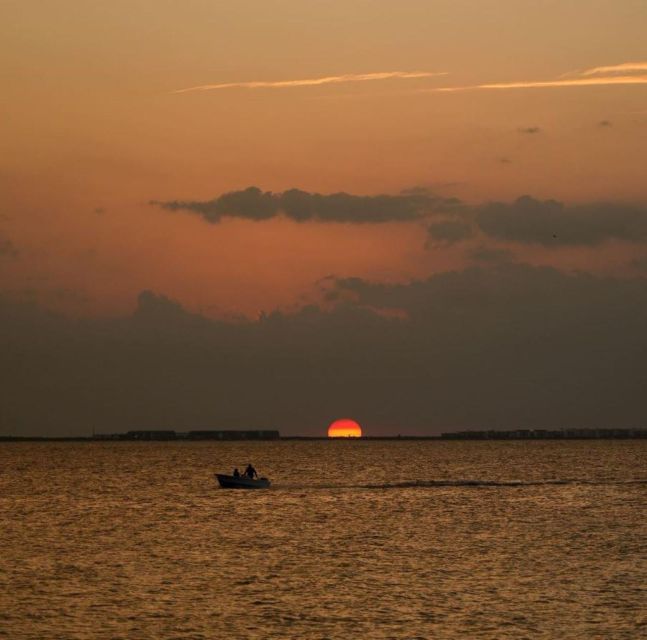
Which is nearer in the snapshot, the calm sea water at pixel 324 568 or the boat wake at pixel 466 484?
the calm sea water at pixel 324 568

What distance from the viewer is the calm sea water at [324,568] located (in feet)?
167

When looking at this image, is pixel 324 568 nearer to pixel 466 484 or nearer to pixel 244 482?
pixel 244 482

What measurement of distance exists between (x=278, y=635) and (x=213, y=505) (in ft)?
246

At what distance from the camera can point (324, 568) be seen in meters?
68.8

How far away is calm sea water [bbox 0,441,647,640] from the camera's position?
51000mm

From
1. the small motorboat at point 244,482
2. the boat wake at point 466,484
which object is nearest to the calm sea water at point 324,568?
the small motorboat at point 244,482

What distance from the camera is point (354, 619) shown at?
5191 centimetres

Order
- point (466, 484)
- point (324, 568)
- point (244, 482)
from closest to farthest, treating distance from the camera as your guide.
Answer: point (324, 568)
point (244, 482)
point (466, 484)

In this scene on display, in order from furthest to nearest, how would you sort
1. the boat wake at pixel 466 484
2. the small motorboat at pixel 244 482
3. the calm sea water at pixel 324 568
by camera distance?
the boat wake at pixel 466 484
the small motorboat at pixel 244 482
the calm sea water at pixel 324 568

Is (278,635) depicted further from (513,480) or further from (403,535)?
(513,480)

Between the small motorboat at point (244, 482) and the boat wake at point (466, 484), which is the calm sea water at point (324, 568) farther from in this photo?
the boat wake at point (466, 484)

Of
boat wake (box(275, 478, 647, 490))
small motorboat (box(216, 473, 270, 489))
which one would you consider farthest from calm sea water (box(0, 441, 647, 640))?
boat wake (box(275, 478, 647, 490))

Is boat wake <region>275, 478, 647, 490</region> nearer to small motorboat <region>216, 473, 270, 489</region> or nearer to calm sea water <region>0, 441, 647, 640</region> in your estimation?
small motorboat <region>216, 473, 270, 489</region>

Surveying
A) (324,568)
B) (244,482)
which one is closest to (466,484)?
(244,482)
